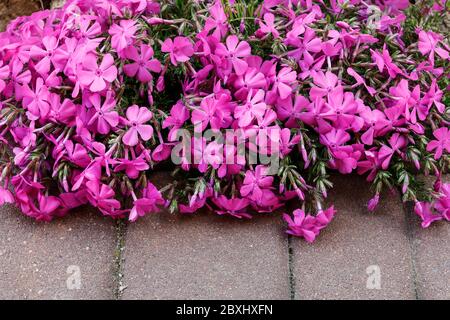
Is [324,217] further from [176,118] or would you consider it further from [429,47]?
[429,47]

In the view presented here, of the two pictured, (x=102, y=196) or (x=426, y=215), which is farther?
(x=426, y=215)

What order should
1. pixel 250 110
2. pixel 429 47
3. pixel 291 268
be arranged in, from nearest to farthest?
pixel 250 110, pixel 291 268, pixel 429 47

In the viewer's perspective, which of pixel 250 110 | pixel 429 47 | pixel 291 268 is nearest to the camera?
pixel 250 110

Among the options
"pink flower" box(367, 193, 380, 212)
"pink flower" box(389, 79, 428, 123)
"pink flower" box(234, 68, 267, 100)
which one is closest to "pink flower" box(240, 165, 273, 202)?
"pink flower" box(234, 68, 267, 100)

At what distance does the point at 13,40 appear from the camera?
2314 mm

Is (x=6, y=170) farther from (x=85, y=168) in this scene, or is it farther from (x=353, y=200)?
(x=353, y=200)

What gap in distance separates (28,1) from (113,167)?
4.38 ft

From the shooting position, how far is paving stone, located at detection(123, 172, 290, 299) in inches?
77.6

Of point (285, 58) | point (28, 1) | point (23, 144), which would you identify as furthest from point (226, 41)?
point (28, 1)

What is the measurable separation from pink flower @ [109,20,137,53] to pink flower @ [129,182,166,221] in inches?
16.9

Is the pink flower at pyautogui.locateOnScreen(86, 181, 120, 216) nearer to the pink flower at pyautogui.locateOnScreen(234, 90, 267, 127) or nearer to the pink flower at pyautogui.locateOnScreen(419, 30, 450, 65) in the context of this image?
the pink flower at pyautogui.locateOnScreen(234, 90, 267, 127)

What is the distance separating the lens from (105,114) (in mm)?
1970

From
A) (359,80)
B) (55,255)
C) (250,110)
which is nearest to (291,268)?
(250,110)

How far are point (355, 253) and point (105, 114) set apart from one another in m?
0.90
